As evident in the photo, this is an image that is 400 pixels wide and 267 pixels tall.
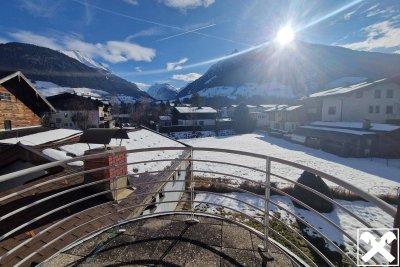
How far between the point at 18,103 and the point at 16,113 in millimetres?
747

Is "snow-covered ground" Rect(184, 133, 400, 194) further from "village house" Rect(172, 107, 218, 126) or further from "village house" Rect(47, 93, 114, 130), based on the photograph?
"village house" Rect(172, 107, 218, 126)

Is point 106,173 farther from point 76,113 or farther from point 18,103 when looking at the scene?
point 76,113

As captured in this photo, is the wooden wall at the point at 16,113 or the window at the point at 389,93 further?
the window at the point at 389,93

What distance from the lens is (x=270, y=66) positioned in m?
184

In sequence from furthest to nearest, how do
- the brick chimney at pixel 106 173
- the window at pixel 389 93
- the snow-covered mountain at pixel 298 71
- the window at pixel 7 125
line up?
the snow-covered mountain at pixel 298 71 → the window at pixel 389 93 → the window at pixel 7 125 → the brick chimney at pixel 106 173

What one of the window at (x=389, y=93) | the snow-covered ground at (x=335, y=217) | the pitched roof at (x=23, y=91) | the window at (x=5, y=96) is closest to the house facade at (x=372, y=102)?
the window at (x=389, y=93)

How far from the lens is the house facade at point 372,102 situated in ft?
100

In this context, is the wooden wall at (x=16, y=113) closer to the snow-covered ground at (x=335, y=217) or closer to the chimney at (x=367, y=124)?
the snow-covered ground at (x=335, y=217)

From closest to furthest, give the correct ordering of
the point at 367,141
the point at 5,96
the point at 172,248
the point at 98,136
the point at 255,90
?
the point at 172,248
the point at 98,136
the point at 5,96
the point at 367,141
the point at 255,90

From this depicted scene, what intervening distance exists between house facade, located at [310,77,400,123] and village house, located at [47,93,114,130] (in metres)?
37.4

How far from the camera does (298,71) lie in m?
165

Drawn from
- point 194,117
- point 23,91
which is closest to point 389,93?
point 194,117

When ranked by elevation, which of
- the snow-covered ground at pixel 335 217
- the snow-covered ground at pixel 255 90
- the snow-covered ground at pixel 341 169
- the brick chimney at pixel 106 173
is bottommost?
the snow-covered ground at pixel 335 217

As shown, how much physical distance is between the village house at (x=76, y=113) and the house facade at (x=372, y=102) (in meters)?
37.4
